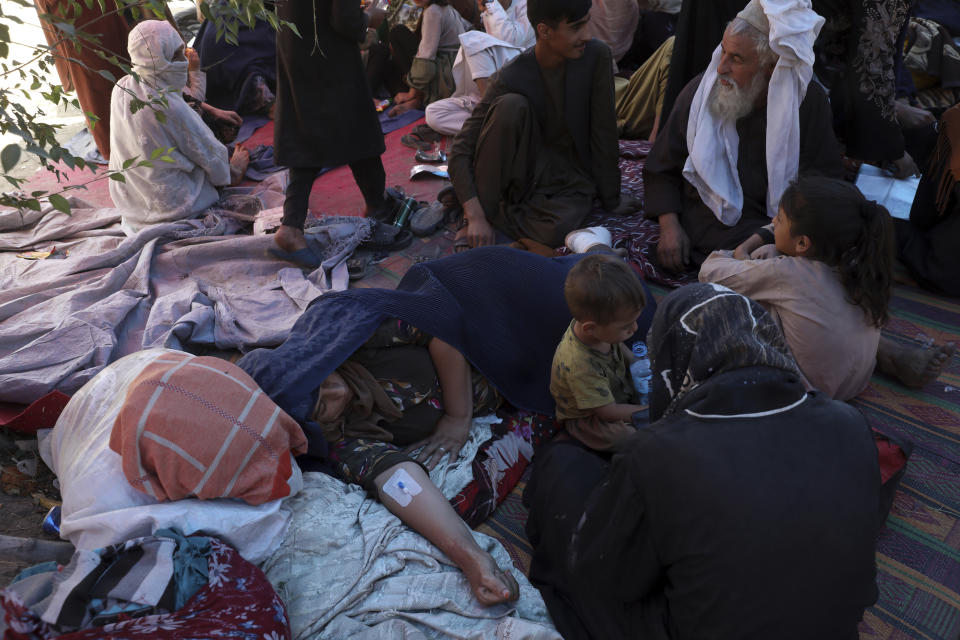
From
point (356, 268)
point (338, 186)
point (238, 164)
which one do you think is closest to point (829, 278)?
point (356, 268)

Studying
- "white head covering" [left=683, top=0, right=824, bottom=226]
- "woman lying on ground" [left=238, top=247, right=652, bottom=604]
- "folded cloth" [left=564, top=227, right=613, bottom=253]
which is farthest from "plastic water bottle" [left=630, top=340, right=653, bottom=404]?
"white head covering" [left=683, top=0, right=824, bottom=226]

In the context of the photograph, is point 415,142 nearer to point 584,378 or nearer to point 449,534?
point 584,378

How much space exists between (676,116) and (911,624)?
2.44m

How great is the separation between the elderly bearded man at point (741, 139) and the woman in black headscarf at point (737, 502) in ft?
5.87

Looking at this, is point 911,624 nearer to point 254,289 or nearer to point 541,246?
point 541,246

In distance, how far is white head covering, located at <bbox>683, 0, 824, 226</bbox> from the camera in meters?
2.91

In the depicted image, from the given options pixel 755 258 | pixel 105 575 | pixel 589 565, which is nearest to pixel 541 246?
pixel 755 258

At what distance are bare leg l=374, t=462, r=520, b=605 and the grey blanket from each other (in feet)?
4.17

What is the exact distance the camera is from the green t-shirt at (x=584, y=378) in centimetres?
218

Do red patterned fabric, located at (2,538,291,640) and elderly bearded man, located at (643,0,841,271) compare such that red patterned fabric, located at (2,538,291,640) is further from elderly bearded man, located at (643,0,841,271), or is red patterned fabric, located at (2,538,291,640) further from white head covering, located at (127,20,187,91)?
white head covering, located at (127,20,187,91)

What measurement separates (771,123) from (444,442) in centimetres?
212

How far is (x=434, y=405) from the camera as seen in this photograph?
2.36 m

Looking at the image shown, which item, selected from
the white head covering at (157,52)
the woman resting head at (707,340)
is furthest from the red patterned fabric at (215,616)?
the white head covering at (157,52)

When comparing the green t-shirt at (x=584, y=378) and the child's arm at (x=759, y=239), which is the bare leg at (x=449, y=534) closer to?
the green t-shirt at (x=584, y=378)
